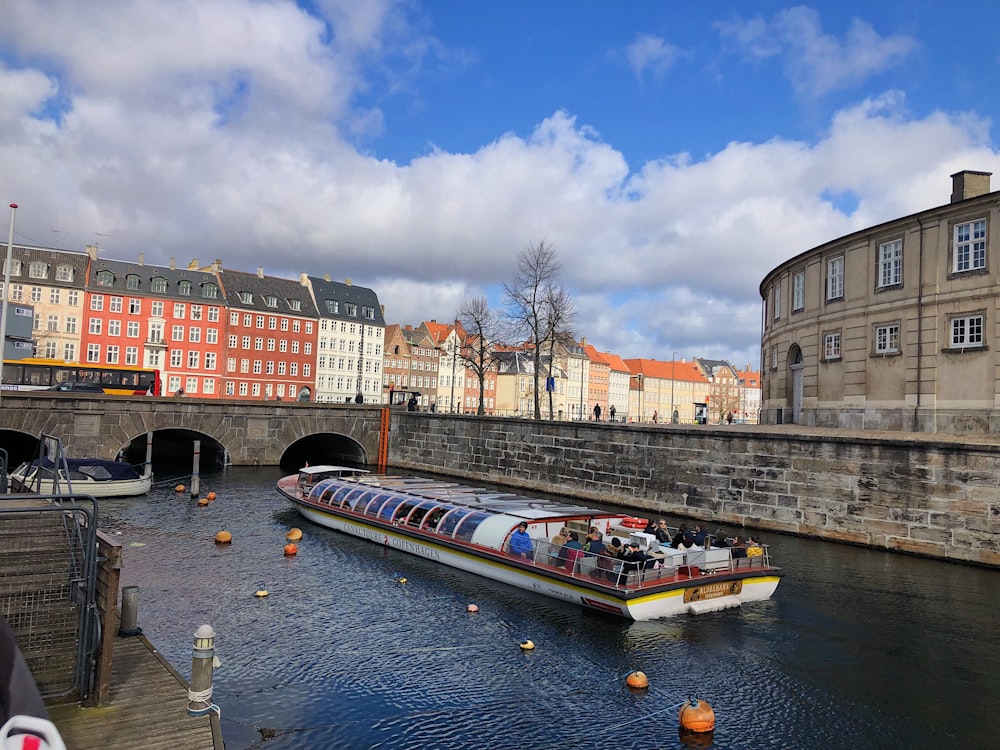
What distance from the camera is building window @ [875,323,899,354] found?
34438mm

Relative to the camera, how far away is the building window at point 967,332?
31078 millimetres

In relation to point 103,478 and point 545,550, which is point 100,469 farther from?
point 545,550

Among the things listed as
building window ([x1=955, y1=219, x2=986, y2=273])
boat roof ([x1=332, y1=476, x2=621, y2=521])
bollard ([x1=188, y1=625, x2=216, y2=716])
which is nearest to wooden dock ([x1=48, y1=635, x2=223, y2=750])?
bollard ([x1=188, y1=625, x2=216, y2=716])

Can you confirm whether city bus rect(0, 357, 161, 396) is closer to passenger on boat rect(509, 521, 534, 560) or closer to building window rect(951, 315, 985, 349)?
passenger on boat rect(509, 521, 534, 560)

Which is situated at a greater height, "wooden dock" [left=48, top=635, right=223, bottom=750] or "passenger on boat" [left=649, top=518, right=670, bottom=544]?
"passenger on boat" [left=649, top=518, right=670, bottom=544]

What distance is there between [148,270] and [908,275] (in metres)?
77.1

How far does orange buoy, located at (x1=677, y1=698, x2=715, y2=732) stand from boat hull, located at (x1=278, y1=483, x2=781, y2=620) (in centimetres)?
543

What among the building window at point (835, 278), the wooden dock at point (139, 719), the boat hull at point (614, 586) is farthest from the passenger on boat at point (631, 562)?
the building window at point (835, 278)

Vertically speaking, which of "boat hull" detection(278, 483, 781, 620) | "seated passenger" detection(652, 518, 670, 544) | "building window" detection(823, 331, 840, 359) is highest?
"building window" detection(823, 331, 840, 359)

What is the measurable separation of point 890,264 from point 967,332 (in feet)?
16.5

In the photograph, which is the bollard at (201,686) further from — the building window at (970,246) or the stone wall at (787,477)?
the building window at (970,246)

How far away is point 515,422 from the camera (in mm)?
47844

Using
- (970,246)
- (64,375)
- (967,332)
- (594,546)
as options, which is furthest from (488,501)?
(64,375)

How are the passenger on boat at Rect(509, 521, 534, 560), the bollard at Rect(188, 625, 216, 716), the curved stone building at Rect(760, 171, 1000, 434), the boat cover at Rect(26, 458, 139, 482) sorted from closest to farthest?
the bollard at Rect(188, 625, 216, 716) < the passenger on boat at Rect(509, 521, 534, 560) < the curved stone building at Rect(760, 171, 1000, 434) < the boat cover at Rect(26, 458, 139, 482)
